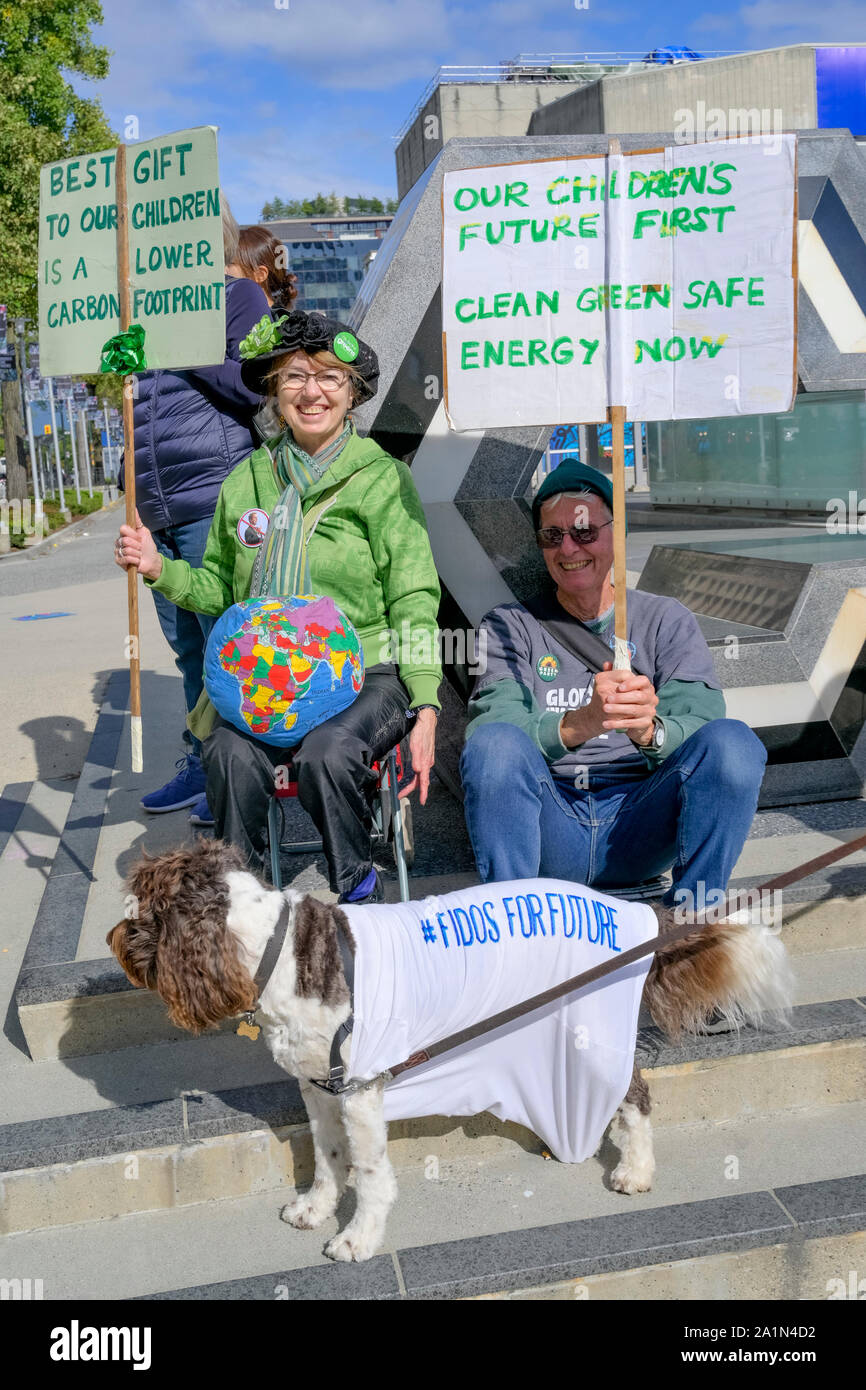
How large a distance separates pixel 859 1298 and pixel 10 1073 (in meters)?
2.48

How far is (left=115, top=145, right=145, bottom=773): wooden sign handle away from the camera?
3812 millimetres

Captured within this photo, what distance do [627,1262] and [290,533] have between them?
2.30 meters

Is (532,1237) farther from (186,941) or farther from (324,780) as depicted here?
(324,780)

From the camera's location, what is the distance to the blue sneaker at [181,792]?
5195 millimetres

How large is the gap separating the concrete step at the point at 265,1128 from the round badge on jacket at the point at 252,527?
1.72m

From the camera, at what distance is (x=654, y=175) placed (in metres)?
3.19

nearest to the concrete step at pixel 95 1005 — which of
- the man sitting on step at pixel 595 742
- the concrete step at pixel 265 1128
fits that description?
the concrete step at pixel 265 1128

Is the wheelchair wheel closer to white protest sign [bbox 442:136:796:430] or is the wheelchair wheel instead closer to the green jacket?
the green jacket

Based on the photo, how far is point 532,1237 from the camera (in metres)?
2.76

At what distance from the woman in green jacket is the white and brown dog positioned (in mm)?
767

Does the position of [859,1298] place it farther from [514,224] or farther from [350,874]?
[514,224]

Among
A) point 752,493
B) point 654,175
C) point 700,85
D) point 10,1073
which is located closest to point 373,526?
point 654,175

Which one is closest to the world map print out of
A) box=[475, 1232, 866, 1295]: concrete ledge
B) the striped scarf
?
the striped scarf

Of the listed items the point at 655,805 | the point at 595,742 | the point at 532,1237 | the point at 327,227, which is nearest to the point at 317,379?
the point at 595,742
